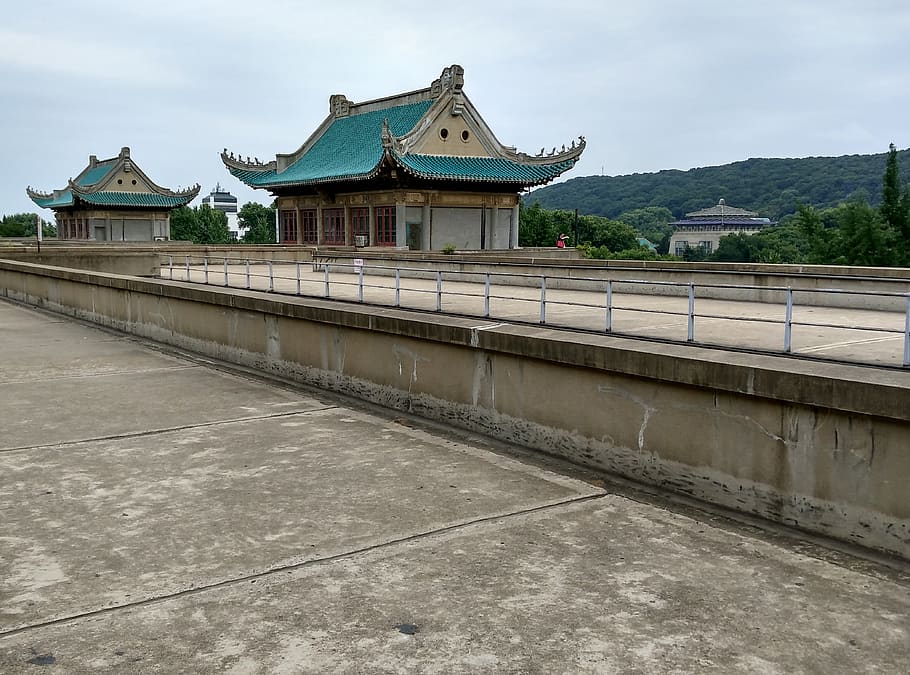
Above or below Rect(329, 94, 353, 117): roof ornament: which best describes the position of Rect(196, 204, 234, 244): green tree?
below

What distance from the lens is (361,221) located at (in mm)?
45719

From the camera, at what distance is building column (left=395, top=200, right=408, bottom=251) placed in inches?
1681

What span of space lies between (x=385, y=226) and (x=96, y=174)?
A: 4595cm

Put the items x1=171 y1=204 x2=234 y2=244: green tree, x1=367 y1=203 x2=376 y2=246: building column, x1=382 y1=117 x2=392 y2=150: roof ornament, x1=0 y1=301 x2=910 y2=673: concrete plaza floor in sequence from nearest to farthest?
x1=0 y1=301 x2=910 y2=673: concrete plaza floor, x1=382 y1=117 x2=392 y2=150: roof ornament, x1=367 y1=203 x2=376 y2=246: building column, x1=171 y1=204 x2=234 y2=244: green tree

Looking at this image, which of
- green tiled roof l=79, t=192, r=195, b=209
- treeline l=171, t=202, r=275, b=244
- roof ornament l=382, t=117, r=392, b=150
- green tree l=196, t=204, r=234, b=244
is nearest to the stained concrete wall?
roof ornament l=382, t=117, r=392, b=150

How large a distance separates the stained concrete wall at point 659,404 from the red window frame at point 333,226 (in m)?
33.4

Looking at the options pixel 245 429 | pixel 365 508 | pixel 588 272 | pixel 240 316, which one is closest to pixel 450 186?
pixel 588 272

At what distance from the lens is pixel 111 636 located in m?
5.27

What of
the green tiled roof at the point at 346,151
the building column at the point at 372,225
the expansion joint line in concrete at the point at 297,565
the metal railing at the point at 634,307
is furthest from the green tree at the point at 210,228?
the expansion joint line in concrete at the point at 297,565

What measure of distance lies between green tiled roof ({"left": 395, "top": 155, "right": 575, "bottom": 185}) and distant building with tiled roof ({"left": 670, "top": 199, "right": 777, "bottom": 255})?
454ft

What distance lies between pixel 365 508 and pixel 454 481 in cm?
121

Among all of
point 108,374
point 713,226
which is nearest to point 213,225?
point 108,374

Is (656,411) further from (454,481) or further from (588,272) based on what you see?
(588,272)

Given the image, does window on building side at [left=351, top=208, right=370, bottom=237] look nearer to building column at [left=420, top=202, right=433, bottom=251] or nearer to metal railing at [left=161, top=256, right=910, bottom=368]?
building column at [left=420, top=202, right=433, bottom=251]
